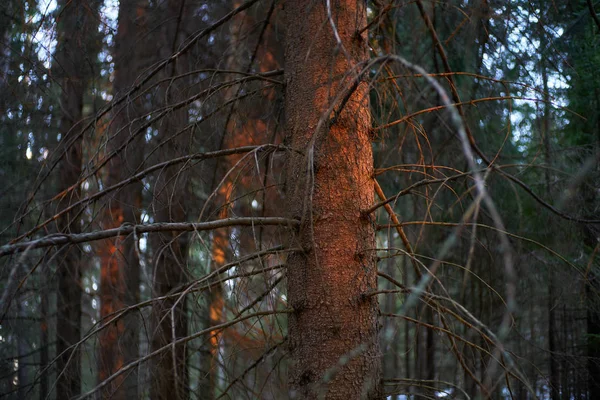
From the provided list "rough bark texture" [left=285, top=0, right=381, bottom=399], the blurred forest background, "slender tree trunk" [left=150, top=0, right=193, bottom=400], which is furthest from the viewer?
"slender tree trunk" [left=150, top=0, right=193, bottom=400]

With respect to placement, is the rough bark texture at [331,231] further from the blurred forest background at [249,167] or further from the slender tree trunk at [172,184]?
the slender tree trunk at [172,184]

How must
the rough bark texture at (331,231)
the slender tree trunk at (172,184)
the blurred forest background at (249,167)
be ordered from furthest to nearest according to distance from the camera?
Result: the slender tree trunk at (172,184)
the blurred forest background at (249,167)
the rough bark texture at (331,231)

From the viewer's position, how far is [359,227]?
2494mm

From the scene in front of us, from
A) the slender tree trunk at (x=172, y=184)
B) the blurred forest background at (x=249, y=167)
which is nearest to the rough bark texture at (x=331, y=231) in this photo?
the blurred forest background at (x=249, y=167)

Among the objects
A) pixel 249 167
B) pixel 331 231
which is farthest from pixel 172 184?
pixel 331 231

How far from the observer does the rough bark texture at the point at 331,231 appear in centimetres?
234

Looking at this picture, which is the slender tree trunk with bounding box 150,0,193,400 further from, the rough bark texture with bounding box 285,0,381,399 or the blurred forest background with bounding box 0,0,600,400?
the rough bark texture with bounding box 285,0,381,399

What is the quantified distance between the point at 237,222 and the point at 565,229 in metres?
3.78

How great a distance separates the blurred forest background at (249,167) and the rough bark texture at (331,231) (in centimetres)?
9

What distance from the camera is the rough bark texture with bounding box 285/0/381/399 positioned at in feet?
7.68

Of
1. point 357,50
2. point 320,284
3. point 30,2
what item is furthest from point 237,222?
point 30,2

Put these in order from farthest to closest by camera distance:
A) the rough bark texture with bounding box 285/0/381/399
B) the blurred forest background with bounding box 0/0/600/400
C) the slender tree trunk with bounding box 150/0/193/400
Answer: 1. the slender tree trunk with bounding box 150/0/193/400
2. the blurred forest background with bounding box 0/0/600/400
3. the rough bark texture with bounding box 285/0/381/399

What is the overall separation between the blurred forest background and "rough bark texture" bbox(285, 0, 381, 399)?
9cm

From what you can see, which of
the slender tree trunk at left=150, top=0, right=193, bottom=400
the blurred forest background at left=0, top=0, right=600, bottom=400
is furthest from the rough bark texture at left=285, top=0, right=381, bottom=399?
the slender tree trunk at left=150, top=0, right=193, bottom=400
